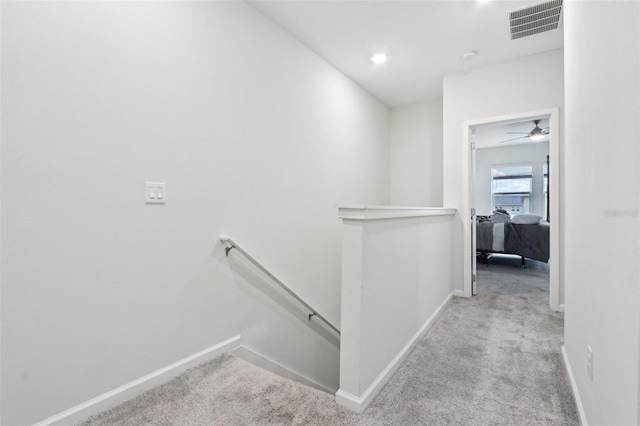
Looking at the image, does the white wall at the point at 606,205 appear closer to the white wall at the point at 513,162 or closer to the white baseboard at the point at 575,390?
the white baseboard at the point at 575,390

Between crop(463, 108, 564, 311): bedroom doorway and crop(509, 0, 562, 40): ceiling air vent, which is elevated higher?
crop(509, 0, 562, 40): ceiling air vent

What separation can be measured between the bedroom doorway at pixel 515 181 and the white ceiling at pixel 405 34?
72 centimetres

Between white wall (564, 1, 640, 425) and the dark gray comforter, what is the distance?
11.7ft

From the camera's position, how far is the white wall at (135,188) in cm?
133

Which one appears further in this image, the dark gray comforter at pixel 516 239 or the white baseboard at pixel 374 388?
the dark gray comforter at pixel 516 239

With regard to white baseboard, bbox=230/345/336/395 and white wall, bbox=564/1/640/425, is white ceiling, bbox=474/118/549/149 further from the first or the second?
white baseboard, bbox=230/345/336/395

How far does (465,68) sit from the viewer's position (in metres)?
3.56

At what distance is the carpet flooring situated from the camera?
1.46m

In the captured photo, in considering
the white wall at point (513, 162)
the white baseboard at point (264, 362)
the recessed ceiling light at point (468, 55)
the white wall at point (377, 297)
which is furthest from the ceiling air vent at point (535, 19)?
the white wall at point (513, 162)

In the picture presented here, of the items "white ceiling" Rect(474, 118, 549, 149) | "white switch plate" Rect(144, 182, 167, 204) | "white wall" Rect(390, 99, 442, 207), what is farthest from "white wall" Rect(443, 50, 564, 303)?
"white switch plate" Rect(144, 182, 167, 204)

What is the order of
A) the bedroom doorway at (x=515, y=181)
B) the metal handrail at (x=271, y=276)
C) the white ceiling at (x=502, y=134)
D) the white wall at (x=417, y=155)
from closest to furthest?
the metal handrail at (x=271, y=276) → the bedroom doorway at (x=515, y=181) → the white wall at (x=417, y=155) → the white ceiling at (x=502, y=134)

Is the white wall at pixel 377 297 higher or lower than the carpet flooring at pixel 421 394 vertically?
higher

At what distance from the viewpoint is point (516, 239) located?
16.0 ft

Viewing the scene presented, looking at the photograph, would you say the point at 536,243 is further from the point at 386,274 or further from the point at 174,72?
the point at 174,72
